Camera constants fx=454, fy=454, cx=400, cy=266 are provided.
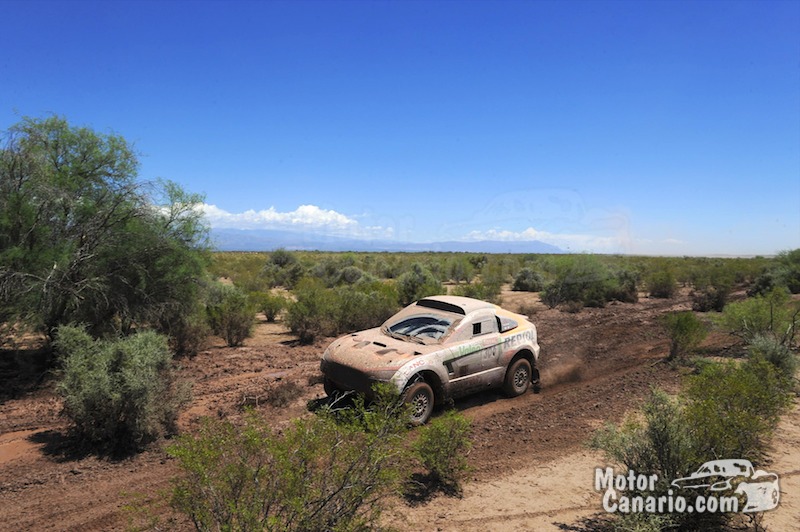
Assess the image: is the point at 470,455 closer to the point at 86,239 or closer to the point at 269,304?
the point at 86,239

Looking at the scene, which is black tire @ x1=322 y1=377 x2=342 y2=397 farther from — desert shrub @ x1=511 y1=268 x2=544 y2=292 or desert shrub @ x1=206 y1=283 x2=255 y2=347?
desert shrub @ x1=511 y1=268 x2=544 y2=292

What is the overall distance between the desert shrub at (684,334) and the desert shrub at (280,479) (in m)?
10.2

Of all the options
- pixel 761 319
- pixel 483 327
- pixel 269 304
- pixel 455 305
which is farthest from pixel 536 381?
pixel 269 304

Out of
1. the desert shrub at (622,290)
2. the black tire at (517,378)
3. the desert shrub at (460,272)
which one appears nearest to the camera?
the black tire at (517,378)

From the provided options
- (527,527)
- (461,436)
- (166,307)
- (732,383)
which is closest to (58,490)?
(461,436)

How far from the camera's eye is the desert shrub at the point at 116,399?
6.10m

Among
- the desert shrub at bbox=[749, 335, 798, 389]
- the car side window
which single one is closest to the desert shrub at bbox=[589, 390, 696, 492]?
the car side window

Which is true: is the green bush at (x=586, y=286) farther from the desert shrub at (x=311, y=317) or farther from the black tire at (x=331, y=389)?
the black tire at (x=331, y=389)

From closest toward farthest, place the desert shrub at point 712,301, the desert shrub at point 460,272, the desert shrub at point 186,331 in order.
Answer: the desert shrub at point 186,331 → the desert shrub at point 712,301 → the desert shrub at point 460,272

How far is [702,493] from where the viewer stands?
4.17m

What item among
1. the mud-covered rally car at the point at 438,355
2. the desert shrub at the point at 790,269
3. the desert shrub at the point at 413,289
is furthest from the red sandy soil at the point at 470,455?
the desert shrub at the point at 790,269

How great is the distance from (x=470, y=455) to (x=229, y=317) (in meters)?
9.73

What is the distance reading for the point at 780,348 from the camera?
8984 mm

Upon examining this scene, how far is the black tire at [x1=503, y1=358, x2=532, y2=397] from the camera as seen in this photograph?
825 cm
